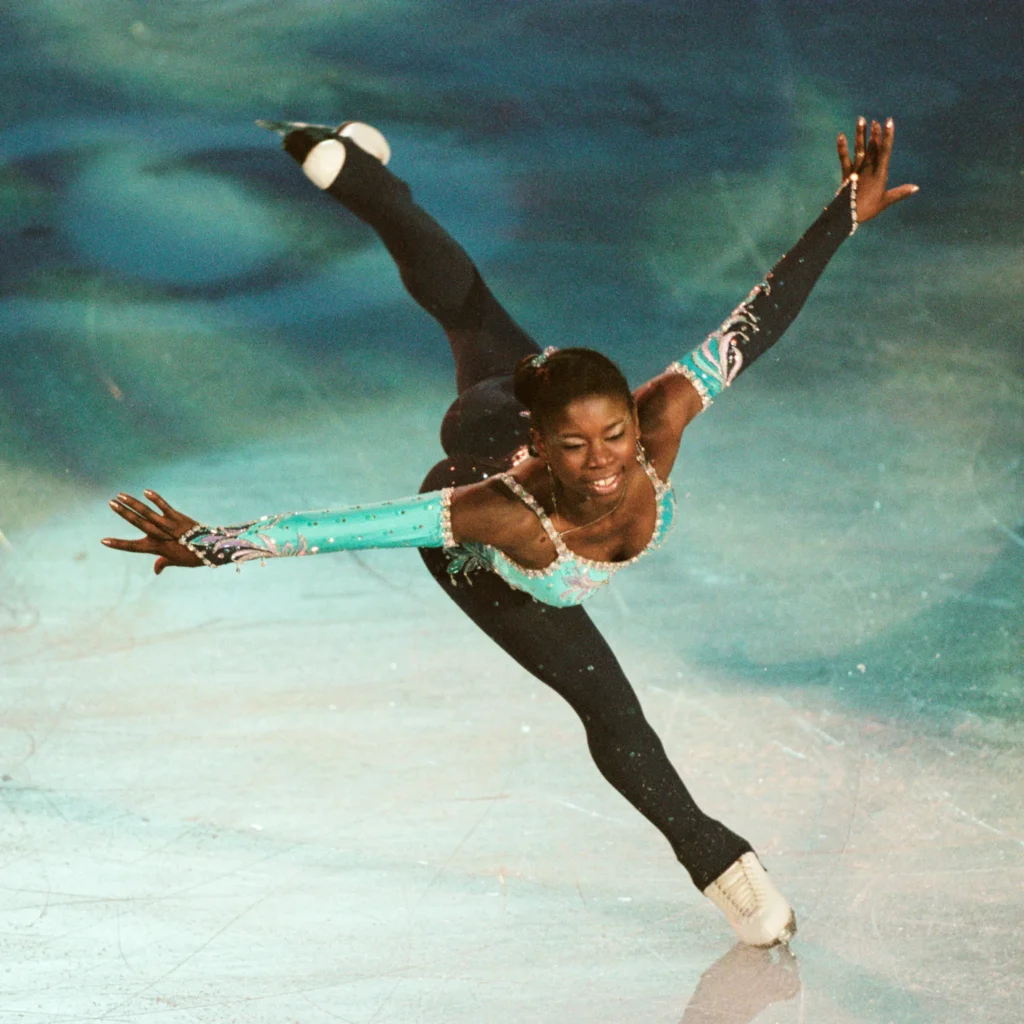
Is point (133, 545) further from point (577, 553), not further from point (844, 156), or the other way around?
point (844, 156)

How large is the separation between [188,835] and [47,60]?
3301 mm

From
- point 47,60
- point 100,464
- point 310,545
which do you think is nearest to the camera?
point 310,545

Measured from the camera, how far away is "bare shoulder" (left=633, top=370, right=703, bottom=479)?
2535 millimetres

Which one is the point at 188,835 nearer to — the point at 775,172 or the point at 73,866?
the point at 73,866

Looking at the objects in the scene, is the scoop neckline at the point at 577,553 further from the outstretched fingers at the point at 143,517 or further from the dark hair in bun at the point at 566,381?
the outstretched fingers at the point at 143,517

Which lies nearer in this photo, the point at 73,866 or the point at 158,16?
the point at 73,866

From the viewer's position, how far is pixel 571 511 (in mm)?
2457

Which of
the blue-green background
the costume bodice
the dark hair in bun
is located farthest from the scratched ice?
the dark hair in bun

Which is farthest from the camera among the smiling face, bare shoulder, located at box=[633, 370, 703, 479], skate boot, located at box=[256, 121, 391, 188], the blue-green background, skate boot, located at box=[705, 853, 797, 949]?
the blue-green background

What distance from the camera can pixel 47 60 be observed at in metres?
5.38

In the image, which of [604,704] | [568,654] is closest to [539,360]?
[568,654]

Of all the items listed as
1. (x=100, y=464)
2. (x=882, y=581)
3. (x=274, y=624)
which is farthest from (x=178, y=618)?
(x=882, y=581)

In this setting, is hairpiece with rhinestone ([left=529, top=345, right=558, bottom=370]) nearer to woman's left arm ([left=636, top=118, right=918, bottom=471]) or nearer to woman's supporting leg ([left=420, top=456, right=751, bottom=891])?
woman's left arm ([left=636, top=118, right=918, bottom=471])

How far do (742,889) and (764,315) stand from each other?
1038 millimetres
